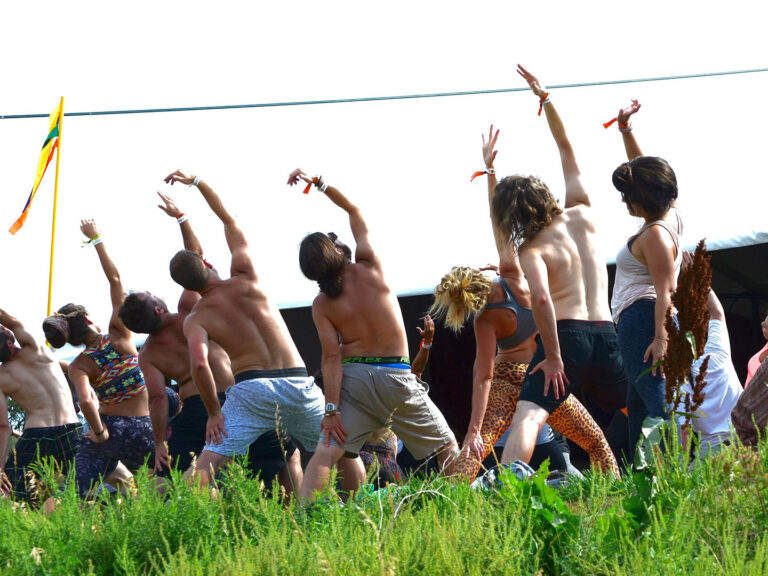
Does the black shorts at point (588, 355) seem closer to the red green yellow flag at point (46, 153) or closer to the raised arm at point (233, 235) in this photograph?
the raised arm at point (233, 235)

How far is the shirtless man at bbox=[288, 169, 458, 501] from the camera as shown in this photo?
179 inches

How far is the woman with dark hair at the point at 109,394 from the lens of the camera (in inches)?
247

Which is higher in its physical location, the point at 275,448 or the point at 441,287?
the point at 441,287

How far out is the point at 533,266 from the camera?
4312 mm

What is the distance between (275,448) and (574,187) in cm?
203

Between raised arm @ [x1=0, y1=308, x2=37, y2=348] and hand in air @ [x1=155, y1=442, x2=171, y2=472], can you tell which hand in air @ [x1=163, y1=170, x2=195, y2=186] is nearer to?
hand in air @ [x1=155, y1=442, x2=171, y2=472]

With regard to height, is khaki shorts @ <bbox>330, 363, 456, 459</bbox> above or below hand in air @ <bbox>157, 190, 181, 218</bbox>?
below

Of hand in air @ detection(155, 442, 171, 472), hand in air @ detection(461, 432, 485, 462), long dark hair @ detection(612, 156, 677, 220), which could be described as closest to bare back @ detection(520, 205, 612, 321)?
long dark hair @ detection(612, 156, 677, 220)

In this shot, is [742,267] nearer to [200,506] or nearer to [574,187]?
[574,187]

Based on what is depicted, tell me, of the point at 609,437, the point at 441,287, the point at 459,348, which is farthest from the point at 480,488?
the point at 459,348

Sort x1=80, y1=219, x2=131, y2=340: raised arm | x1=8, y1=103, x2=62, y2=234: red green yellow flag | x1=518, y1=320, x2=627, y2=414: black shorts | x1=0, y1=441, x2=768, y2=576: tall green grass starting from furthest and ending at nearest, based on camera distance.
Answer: x1=8, y1=103, x2=62, y2=234: red green yellow flag, x1=80, y1=219, x2=131, y2=340: raised arm, x1=518, y1=320, x2=627, y2=414: black shorts, x1=0, y1=441, x2=768, y2=576: tall green grass

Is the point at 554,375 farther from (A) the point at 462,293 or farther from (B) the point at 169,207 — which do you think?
(B) the point at 169,207

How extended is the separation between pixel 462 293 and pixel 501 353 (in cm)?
37

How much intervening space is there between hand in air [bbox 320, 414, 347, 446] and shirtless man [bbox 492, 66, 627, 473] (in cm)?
84
